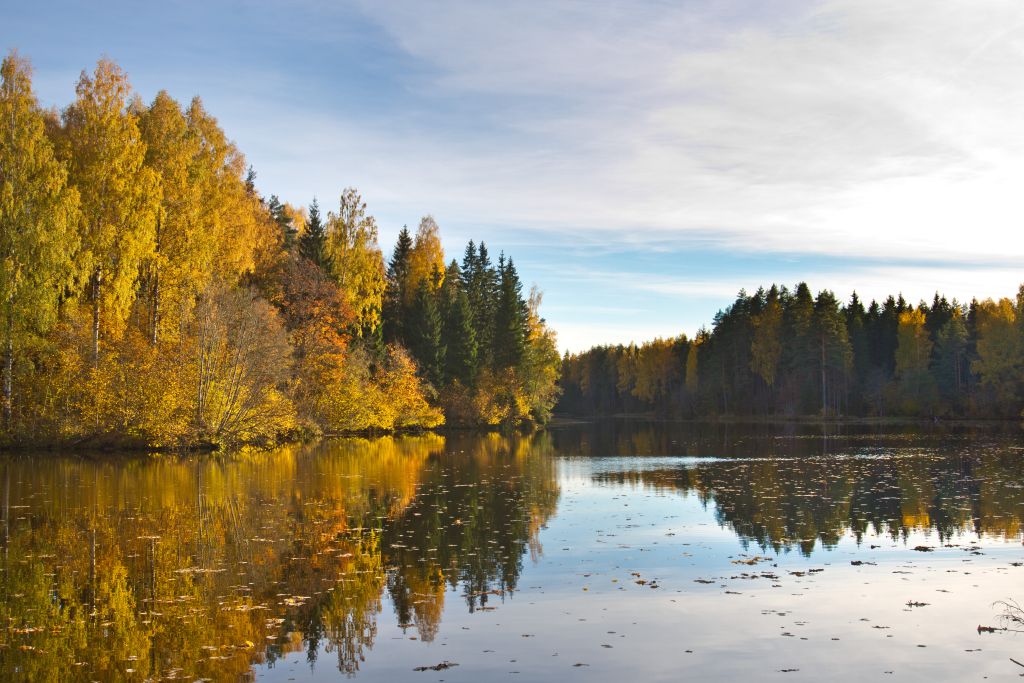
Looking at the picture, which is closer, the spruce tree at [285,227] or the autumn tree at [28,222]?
the autumn tree at [28,222]

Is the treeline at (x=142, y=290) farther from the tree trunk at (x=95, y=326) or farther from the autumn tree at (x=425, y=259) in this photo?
the autumn tree at (x=425, y=259)

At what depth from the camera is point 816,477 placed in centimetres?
2955

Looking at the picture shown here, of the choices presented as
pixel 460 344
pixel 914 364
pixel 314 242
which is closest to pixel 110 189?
pixel 314 242

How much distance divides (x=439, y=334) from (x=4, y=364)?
3914 cm

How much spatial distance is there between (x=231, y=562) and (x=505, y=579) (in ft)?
16.2

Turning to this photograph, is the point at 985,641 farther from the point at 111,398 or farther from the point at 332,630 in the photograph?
the point at 111,398

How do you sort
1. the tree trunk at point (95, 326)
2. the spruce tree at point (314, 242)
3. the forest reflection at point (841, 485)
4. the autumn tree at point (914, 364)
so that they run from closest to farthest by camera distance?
the forest reflection at point (841, 485) → the tree trunk at point (95, 326) → the spruce tree at point (314, 242) → the autumn tree at point (914, 364)

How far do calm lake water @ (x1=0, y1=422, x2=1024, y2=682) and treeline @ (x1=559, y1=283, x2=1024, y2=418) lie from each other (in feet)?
A: 215

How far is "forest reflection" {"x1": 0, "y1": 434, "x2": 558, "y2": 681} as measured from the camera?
31.6 ft

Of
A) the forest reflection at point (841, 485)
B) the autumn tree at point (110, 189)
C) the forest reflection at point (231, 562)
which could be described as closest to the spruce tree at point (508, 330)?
the forest reflection at point (841, 485)

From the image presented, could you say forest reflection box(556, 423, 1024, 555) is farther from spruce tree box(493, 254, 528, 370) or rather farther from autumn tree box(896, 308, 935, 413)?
autumn tree box(896, 308, 935, 413)

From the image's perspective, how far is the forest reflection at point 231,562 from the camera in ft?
31.6

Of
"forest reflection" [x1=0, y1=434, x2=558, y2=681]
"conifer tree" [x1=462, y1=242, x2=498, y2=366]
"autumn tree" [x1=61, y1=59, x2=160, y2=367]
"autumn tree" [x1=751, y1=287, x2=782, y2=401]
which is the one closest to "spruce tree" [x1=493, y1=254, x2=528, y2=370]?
"conifer tree" [x1=462, y1=242, x2=498, y2=366]

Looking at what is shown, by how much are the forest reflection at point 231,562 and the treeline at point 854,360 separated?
241 feet
